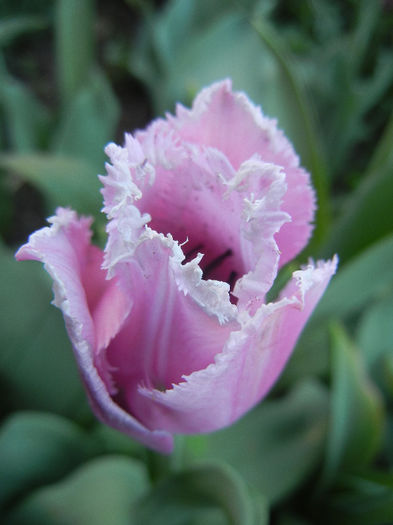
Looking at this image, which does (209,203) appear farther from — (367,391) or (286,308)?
(367,391)

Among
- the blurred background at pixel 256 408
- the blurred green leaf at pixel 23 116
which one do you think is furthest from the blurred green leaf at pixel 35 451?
the blurred green leaf at pixel 23 116

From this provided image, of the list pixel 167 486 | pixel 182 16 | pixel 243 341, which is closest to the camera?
pixel 243 341

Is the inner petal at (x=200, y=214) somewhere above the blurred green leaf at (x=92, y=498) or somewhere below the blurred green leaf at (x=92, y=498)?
above

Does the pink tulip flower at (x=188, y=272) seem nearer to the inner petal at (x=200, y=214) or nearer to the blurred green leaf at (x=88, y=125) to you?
the inner petal at (x=200, y=214)

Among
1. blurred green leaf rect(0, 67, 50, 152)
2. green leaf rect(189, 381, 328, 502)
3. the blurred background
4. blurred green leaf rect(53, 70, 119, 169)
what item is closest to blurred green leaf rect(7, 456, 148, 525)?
the blurred background

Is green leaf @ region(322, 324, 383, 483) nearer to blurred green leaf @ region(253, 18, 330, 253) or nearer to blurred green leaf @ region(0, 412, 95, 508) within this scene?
blurred green leaf @ region(253, 18, 330, 253)

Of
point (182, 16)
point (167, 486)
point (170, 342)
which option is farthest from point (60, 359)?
point (182, 16)

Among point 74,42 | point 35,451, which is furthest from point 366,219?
point 74,42
